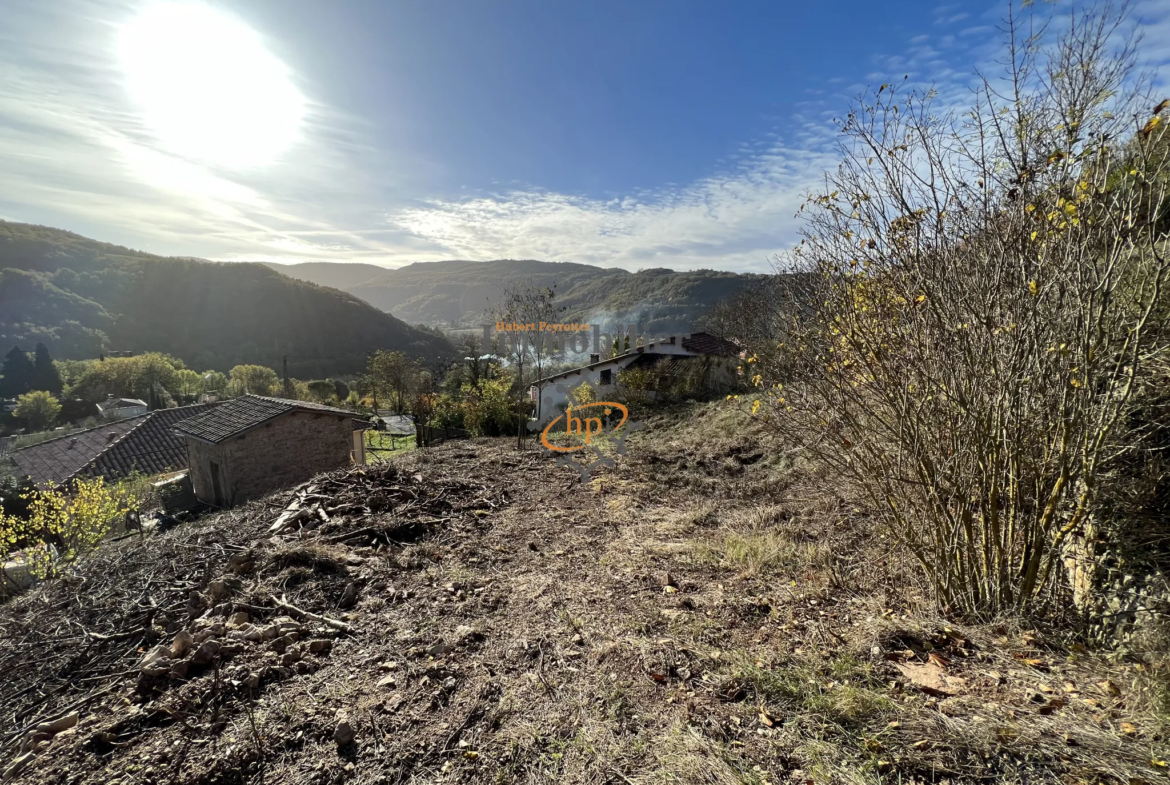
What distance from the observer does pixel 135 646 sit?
3.33 meters

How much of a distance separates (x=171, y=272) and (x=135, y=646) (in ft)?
289

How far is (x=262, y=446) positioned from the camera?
40.5 ft

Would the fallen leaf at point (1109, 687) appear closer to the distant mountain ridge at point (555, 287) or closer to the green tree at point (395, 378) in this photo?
the distant mountain ridge at point (555, 287)

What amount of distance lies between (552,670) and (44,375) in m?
65.5

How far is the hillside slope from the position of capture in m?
55.7

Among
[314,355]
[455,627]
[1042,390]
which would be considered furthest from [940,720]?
[314,355]

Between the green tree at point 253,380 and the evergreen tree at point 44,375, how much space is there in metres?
18.3

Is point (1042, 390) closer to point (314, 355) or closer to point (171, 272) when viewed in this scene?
point (314, 355)

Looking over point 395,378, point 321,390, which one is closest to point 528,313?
point 395,378

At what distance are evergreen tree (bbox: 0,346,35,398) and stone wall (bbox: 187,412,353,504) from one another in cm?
5037

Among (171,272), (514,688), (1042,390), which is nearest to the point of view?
(1042,390)

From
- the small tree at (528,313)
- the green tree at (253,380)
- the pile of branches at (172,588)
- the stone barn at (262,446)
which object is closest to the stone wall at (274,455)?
the stone barn at (262,446)

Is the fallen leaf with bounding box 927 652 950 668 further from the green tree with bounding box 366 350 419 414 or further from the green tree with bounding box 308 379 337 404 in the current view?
the green tree with bounding box 308 379 337 404

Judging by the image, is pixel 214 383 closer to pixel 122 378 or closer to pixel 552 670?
pixel 122 378
